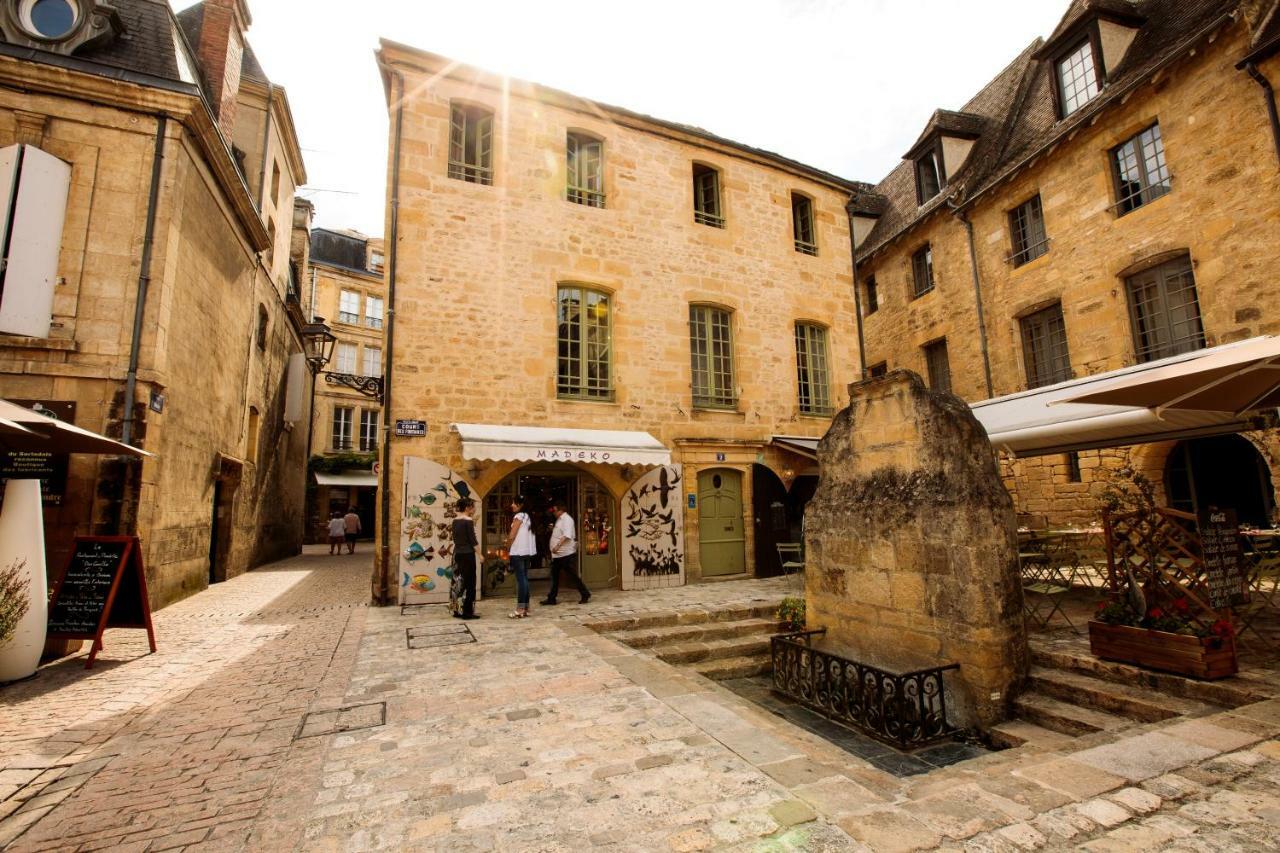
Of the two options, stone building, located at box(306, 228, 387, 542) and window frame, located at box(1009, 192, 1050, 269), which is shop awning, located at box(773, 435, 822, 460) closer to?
window frame, located at box(1009, 192, 1050, 269)

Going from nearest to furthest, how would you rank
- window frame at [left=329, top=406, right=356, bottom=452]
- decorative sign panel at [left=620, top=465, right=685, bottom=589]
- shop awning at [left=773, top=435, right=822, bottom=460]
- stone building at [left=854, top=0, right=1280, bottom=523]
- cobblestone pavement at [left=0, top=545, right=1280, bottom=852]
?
1. cobblestone pavement at [left=0, top=545, right=1280, bottom=852]
2. stone building at [left=854, top=0, right=1280, bottom=523]
3. decorative sign panel at [left=620, top=465, right=685, bottom=589]
4. shop awning at [left=773, top=435, right=822, bottom=460]
5. window frame at [left=329, top=406, right=356, bottom=452]

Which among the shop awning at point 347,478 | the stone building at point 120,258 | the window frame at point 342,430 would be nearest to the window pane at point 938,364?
the stone building at point 120,258

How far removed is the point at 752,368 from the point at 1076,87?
9.13 m

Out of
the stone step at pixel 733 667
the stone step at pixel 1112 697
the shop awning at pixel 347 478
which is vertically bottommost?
the stone step at pixel 733 667

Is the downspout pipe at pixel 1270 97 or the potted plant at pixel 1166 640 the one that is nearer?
the potted plant at pixel 1166 640

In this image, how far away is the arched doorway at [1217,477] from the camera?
32.5 feet

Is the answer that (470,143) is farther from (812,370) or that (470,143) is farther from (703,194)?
(812,370)

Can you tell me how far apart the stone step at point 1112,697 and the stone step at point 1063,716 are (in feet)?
0.17

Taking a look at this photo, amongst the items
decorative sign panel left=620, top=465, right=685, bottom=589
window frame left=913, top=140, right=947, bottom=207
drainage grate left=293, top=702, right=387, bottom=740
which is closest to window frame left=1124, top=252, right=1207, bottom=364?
window frame left=913, top=140, right=947, bottom=207

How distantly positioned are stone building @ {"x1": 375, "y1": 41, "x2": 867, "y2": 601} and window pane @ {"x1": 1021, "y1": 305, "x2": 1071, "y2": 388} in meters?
4.15

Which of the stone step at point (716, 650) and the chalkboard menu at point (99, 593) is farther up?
the chalkboard menu at point (99, 593)

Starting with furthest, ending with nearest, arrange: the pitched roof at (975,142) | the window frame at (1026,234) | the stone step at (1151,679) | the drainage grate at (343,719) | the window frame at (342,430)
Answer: the window frame at (342,430)
the pitched roof at (975,142)
the window frame at (1026,234)
the stone step at (1151,679)
the drainage grate at (343,719)

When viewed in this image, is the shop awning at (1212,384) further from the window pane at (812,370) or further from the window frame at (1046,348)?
the window frame at (1046,348)

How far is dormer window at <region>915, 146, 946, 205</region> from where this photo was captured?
1555cm
